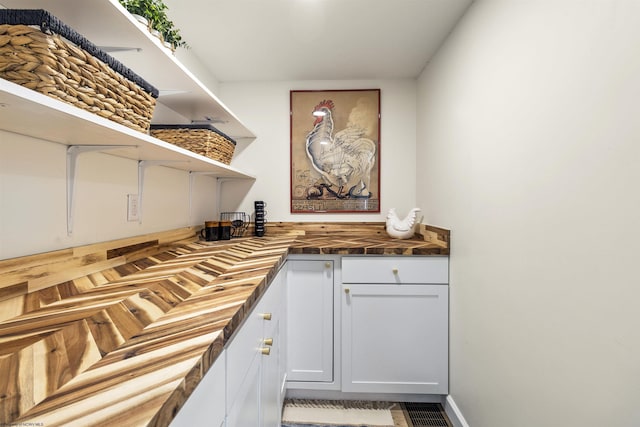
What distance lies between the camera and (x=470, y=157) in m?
1.46

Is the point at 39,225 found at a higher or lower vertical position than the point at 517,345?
higher

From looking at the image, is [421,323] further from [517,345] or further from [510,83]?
[510,83]

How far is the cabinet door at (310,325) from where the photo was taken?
5.98ft

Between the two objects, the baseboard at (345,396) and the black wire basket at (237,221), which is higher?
the black wire basket at (237,221)

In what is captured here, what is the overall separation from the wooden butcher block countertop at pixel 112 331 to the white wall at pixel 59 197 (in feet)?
0.23

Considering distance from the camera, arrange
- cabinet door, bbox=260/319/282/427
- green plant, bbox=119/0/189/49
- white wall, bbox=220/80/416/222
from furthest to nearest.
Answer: white wall, bbox=220/80/416/222, cabinet door, bbox=260/319/282/427, green plant, bbox=119/0/189/49

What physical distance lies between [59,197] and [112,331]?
648mm

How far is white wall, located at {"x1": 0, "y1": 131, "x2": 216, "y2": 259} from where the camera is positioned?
833 mm

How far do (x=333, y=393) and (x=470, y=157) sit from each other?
1.60 meters

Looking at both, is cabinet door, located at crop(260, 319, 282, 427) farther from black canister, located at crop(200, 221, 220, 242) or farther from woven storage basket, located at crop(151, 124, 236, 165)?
woven storage basket, located at crop(151, 124, 236, 165)

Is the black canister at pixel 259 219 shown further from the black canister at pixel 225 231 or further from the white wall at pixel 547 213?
the white wall at pixel 547 213

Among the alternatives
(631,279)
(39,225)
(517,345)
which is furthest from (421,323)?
(39,225)

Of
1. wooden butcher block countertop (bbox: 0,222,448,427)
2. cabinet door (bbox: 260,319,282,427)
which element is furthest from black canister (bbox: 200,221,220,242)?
cabinet door (bbox: 260,319,282,427)

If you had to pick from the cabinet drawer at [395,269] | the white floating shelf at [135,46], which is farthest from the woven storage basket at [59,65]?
the cabinet drawer at [395,269]
